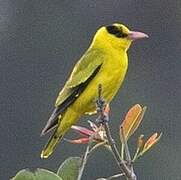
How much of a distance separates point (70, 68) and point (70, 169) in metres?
12.6

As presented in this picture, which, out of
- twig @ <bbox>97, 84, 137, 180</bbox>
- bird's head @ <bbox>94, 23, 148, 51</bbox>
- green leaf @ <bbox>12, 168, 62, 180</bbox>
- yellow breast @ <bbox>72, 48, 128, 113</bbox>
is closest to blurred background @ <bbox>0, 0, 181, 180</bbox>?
bird's head @ <bbox>94, 23, 148, 51</bbox>

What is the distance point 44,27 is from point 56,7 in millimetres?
835

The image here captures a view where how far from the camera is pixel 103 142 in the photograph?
1.72m

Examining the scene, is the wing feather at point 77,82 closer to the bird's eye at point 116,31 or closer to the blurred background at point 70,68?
the bird's eye at point 116,31

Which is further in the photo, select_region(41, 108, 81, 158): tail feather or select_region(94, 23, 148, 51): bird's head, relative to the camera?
select_region(94, 23, 148, 51): bird's head

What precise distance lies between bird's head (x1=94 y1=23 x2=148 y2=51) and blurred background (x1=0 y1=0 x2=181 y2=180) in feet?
22.7

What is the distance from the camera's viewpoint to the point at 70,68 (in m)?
14.2

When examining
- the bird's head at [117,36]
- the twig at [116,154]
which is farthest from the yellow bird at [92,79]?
the twig at [116,154]

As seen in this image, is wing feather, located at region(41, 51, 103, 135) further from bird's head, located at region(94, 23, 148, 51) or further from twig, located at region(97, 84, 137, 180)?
twig, located at region(97, 84, 137, 180)

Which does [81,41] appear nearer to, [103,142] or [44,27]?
[44,27]

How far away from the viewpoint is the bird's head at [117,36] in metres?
3.36

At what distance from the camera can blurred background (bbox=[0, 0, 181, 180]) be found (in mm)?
11883

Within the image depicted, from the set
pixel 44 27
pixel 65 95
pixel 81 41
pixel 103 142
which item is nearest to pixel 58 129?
pixel 65 95

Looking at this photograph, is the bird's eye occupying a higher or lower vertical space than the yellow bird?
higher
